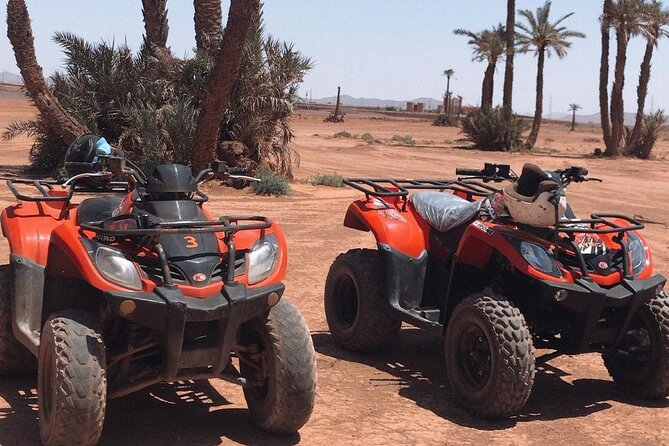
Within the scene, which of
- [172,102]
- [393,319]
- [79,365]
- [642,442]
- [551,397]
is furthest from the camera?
[172,102]

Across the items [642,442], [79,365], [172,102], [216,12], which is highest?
[216,12]

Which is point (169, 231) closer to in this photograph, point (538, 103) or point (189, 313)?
point (189, 313)

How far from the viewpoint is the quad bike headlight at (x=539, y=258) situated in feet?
16.5

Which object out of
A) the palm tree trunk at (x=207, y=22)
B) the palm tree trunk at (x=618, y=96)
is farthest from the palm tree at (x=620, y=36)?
the palm tree trunk at (x=207, y=22)

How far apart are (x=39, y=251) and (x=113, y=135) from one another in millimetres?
12982

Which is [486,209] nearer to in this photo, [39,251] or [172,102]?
[39,251]

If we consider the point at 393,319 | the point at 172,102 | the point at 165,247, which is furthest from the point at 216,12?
the point at 165,247

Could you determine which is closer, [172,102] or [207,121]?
[207,121]

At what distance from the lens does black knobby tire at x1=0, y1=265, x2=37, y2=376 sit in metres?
5.11

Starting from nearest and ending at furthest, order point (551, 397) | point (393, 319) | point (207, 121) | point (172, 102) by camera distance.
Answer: point (551, 397)
point (393, 319)
point (207, 121)
point (172, 102)

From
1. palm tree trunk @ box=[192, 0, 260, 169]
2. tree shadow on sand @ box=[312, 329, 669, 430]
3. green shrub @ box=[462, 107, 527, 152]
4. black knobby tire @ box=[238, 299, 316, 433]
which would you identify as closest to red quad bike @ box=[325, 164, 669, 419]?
→ tree shadow on sand @ box=[312, 329, 669, 430]

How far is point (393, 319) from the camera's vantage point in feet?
20.7

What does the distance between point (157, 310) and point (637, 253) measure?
3.11 metres

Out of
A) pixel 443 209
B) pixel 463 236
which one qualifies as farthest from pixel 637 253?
pixel 443 209
